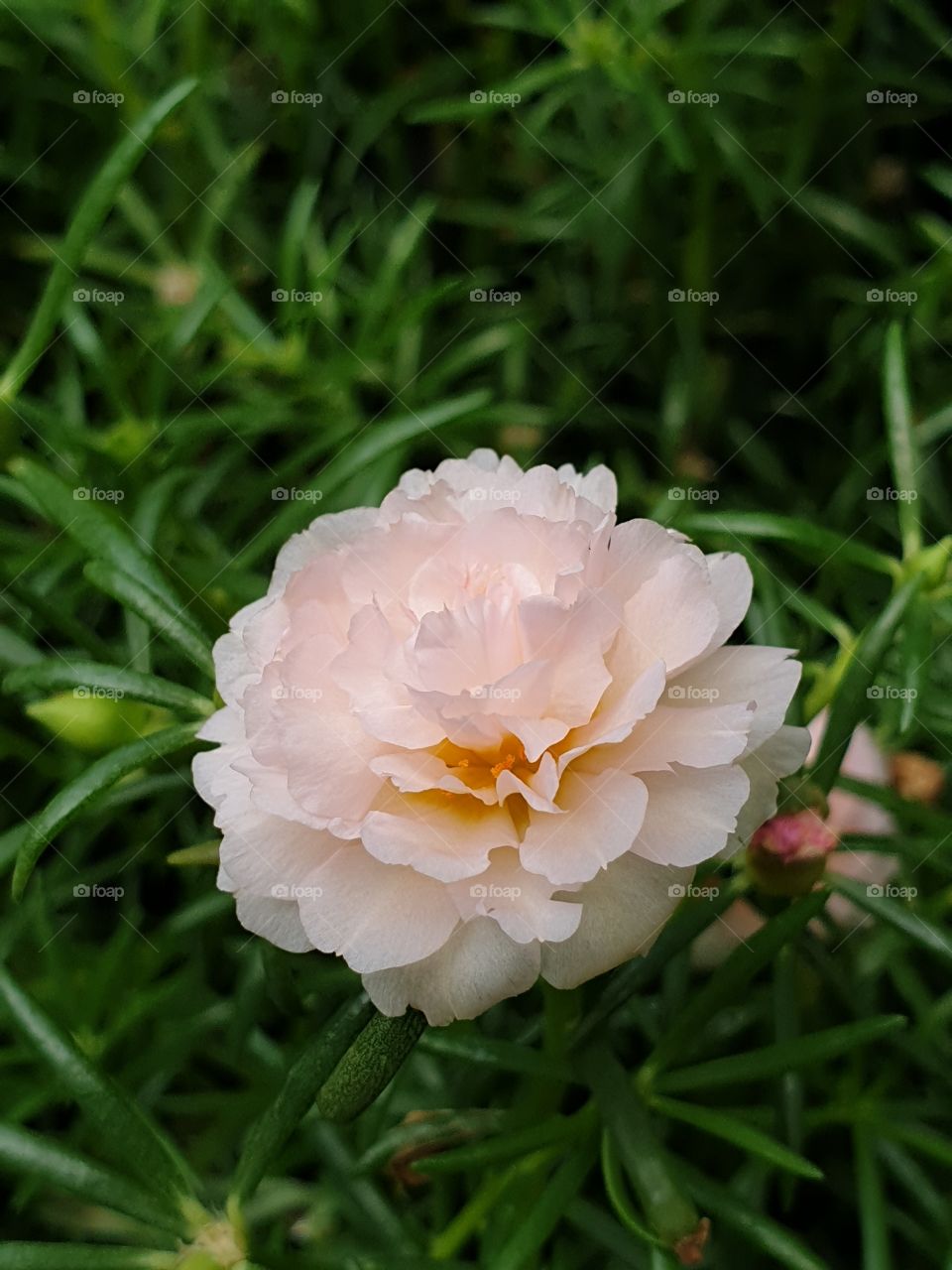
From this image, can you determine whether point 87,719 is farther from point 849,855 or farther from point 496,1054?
point 849,855

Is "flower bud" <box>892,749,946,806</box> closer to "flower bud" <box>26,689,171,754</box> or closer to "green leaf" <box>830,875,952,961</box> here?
"green leaf" <box>830,875,952,961</box>

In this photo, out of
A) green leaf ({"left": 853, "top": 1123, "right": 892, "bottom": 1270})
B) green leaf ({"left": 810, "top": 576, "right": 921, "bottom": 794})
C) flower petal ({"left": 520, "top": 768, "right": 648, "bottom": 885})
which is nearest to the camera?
flower petal ({"left": 520, "top": 768, "right": 648, "bottom": 885})

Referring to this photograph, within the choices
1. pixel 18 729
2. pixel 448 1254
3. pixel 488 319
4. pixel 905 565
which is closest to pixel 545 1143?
pixel 448 1254

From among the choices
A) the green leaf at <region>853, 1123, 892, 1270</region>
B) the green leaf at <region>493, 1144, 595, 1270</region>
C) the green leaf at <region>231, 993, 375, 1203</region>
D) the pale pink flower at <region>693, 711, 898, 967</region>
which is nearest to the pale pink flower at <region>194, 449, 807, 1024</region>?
the green leaf at <region>231, 993, 375, 1203</region>

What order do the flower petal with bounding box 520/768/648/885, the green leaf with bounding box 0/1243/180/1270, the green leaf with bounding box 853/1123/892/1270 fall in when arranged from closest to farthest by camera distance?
the flower petal with bounding box 520/768/648/885
the green leaf with bounding box 0/1243/180/1270
the green leaf with bounding box 853/1123/892/1270

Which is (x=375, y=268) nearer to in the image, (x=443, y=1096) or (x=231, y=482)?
(x=231, y=482)

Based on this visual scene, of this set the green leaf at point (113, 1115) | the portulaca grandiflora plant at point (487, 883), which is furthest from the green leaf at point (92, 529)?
the green leaf at point (113, 1115)

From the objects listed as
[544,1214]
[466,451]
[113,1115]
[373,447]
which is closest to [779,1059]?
[544,1214]
